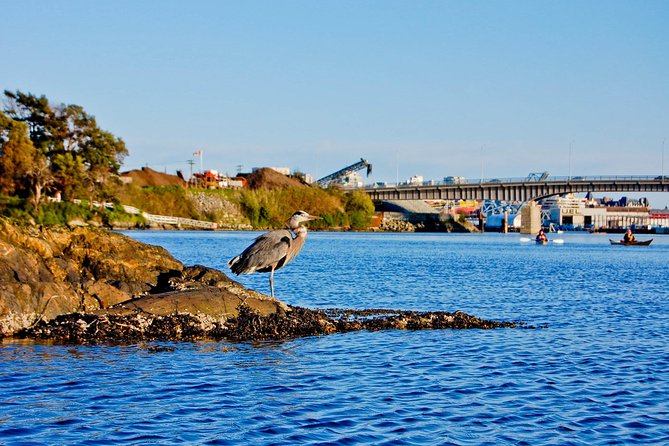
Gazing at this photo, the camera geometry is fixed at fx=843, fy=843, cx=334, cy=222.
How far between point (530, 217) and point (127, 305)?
155590 mm

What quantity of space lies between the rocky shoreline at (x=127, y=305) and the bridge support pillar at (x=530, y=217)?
473 ft

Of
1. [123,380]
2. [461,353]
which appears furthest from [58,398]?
[461,353]

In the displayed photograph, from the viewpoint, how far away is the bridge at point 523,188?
14850 cm

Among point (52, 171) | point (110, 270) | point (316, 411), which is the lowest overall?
point (316, 411)

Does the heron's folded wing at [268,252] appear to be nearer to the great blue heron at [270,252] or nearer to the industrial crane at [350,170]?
the great blue heron at [270,252]

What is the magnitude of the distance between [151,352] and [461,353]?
6.88m

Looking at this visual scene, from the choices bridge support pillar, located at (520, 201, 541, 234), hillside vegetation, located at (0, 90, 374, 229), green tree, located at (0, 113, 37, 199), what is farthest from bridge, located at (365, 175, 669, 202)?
green tree, located at (0, 113, 37, 199)

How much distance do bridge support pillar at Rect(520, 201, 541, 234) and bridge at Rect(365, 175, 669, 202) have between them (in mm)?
7855

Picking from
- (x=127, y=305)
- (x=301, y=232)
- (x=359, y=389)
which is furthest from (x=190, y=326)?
(x=359, y=389)

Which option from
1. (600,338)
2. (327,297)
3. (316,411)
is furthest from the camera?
(327,297)

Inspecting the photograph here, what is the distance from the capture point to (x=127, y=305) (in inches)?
815

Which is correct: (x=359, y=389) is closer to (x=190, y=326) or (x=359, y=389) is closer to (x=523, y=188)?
(x=190, y=326)

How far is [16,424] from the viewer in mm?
12148

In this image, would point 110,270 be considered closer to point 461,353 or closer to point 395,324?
point 395,324
